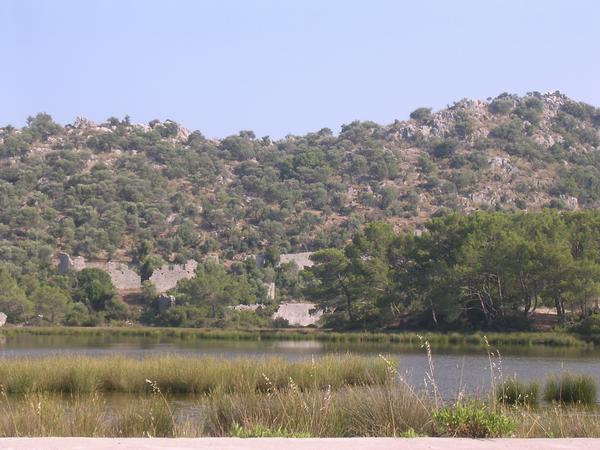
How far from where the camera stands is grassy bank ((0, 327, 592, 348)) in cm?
3723

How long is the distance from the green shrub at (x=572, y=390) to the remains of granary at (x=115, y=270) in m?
43.4

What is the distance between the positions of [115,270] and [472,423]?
167 feet

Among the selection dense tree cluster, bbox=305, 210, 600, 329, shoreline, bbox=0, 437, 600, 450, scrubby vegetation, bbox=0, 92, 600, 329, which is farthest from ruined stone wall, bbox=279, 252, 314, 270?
shoreline, bbox=0, 437, 600, 450

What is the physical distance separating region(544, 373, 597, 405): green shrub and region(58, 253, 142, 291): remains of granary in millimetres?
43416

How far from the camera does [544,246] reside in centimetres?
4034

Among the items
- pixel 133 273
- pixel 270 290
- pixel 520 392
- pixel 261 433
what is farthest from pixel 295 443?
pixel 133 273

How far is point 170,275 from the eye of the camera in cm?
5916

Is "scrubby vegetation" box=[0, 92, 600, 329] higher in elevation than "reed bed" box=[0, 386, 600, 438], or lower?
higher

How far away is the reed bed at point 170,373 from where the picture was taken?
57.6ft

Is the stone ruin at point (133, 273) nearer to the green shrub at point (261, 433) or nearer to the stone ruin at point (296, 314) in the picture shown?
the stone ruin at point (296, 314)

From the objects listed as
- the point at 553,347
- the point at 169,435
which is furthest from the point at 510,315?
the point at 169,435

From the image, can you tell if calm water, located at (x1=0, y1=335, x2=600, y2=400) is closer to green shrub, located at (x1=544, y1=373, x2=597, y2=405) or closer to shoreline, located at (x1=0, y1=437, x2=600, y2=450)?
green shrub, located at (x1=544, y1=373, x2=597, y2=405)

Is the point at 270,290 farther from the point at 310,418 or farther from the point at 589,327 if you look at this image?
the point at 310,418

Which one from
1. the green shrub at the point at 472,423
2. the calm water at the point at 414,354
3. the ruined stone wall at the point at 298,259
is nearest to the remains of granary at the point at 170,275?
the ruined stone wall at the point at 298,259
